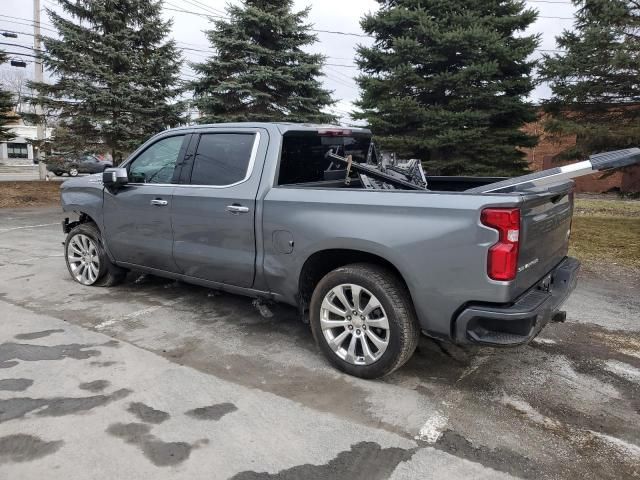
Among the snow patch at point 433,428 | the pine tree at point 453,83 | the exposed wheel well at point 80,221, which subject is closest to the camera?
the snow patch at point 433,428

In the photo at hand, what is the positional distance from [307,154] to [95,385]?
2.44 meters

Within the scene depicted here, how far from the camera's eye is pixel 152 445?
9.13 ft

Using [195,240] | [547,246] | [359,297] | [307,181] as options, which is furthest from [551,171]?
[195,240]

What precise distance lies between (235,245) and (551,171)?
2475 millimetres

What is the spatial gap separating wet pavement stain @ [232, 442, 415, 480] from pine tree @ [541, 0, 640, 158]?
945cm

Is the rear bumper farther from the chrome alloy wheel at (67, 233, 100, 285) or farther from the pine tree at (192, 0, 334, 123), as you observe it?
the pine tree at (192, 0, 334, 123)

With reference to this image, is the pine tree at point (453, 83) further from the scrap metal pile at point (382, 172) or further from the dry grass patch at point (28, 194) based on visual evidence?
the dry grass patch at point (28, 194)

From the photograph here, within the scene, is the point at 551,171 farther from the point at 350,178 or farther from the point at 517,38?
the point at 517,38

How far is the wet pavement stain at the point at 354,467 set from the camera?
255cm

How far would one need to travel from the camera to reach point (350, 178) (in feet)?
15.6

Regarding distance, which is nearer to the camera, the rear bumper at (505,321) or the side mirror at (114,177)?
the rear bumper at (505,321)

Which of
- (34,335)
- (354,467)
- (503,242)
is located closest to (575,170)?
(503,242)

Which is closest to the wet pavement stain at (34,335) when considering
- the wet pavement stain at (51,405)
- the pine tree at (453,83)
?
the wet pavement stain at (51,405)

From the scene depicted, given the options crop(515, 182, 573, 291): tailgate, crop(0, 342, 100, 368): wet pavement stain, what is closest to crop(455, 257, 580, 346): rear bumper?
crop(515, 182, 573, 291): tailgate
